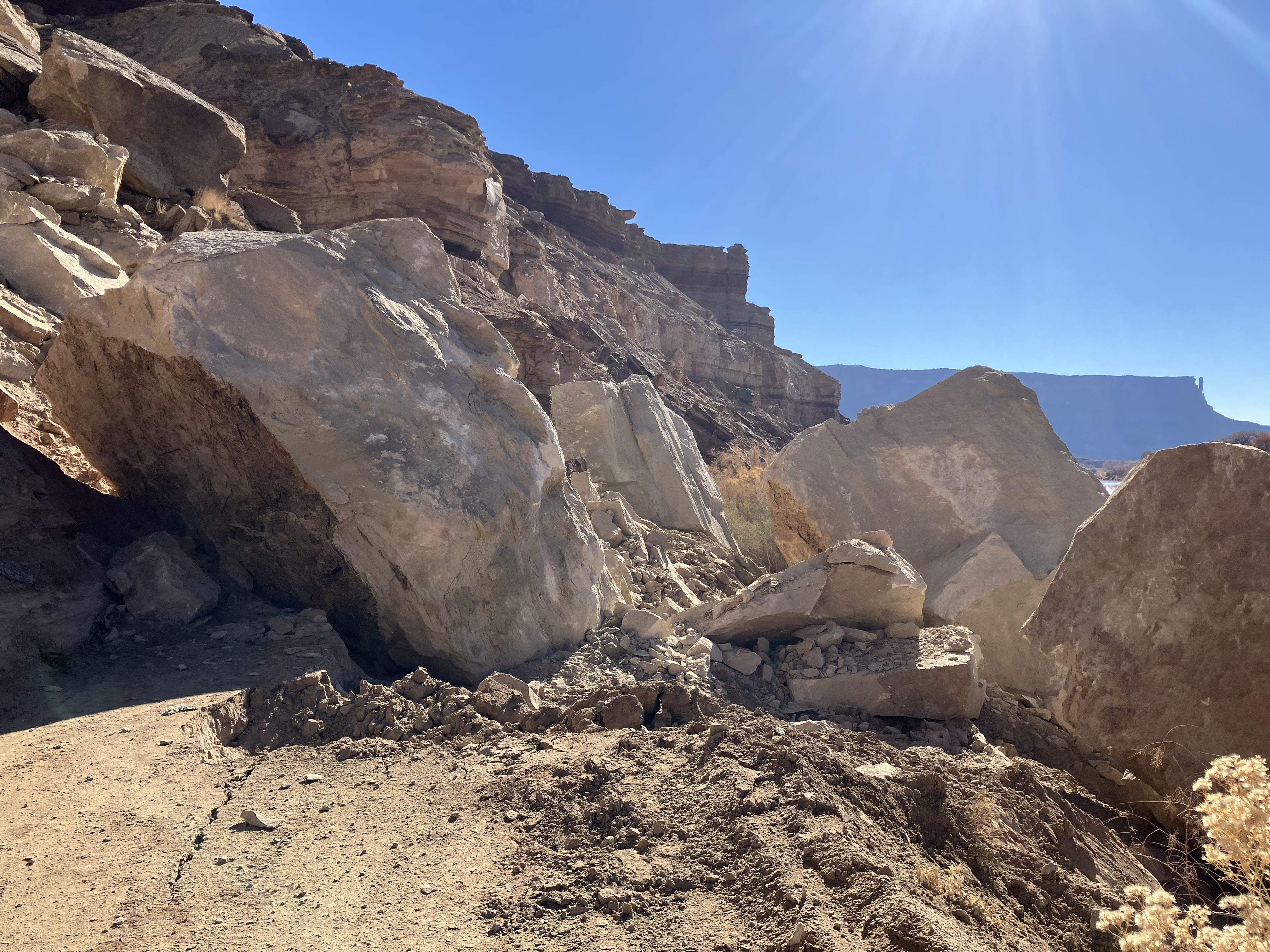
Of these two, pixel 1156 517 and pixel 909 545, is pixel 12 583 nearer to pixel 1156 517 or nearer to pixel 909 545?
pixel 1156 517

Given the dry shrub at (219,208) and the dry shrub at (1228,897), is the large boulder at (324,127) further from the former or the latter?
the dry shrub at (1228,897)

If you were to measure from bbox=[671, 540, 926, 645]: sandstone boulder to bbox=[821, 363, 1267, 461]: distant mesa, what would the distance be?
3130 inches

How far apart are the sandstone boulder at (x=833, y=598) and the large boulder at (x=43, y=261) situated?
203 inches

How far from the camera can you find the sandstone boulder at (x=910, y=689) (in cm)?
391

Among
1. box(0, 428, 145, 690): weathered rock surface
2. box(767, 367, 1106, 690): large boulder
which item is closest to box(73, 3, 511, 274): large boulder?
box(0, 428, 145, 690): weathered rock surface

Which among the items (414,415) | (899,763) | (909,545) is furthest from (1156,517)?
(414,415)

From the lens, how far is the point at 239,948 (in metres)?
1.57

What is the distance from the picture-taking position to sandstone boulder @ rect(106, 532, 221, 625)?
3.42 m

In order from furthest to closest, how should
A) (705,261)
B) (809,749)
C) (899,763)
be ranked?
1. (705,261)
2. (899,763)
3. (809,749)

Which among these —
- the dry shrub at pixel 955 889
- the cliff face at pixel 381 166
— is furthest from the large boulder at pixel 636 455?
the cliff face at pixel 381 166

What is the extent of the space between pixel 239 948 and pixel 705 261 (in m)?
45.6

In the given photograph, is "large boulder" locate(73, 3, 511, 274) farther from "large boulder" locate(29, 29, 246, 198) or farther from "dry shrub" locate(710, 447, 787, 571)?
"dry shrub" locate(710, 447, 787, 571)

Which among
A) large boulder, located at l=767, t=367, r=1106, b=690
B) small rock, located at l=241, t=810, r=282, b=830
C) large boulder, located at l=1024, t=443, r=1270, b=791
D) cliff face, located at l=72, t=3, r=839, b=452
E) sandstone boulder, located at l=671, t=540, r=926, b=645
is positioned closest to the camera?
small rock, located at l=241, t=810, r=282, b=830

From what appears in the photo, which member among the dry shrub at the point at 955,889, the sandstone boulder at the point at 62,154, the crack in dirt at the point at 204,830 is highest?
the sandstone boulder at the point at 62,154
